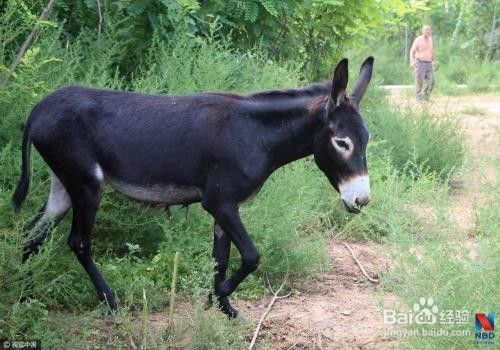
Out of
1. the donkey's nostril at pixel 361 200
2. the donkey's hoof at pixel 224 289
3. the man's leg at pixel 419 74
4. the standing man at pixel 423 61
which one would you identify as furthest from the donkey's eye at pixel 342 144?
the man's leg at pixel 419 74

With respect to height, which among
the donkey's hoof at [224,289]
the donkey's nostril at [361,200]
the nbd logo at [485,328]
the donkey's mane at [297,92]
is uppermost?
the donkey's mane at [297,92]

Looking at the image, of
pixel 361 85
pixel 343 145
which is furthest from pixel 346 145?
pixel 361 85

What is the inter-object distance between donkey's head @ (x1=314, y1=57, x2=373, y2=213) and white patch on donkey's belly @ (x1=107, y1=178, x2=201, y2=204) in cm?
91

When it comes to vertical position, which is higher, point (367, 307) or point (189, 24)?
point (189, 24)

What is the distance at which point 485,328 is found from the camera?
3.58 metres

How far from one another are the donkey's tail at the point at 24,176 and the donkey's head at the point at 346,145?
1.91 meters

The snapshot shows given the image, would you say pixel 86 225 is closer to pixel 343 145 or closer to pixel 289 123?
pixel 289 123

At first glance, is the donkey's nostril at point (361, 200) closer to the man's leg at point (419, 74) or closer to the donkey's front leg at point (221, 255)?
the donkey's front leg at point (221, 255)

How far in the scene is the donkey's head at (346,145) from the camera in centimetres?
445

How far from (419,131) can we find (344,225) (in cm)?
297

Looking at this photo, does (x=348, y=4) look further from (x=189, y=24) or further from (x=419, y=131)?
(x=189, y=24)

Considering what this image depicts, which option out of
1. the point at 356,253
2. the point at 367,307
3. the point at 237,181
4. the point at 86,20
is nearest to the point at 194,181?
the point at 237,181

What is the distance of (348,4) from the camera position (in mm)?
9969

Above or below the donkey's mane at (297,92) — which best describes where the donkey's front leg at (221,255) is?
below
